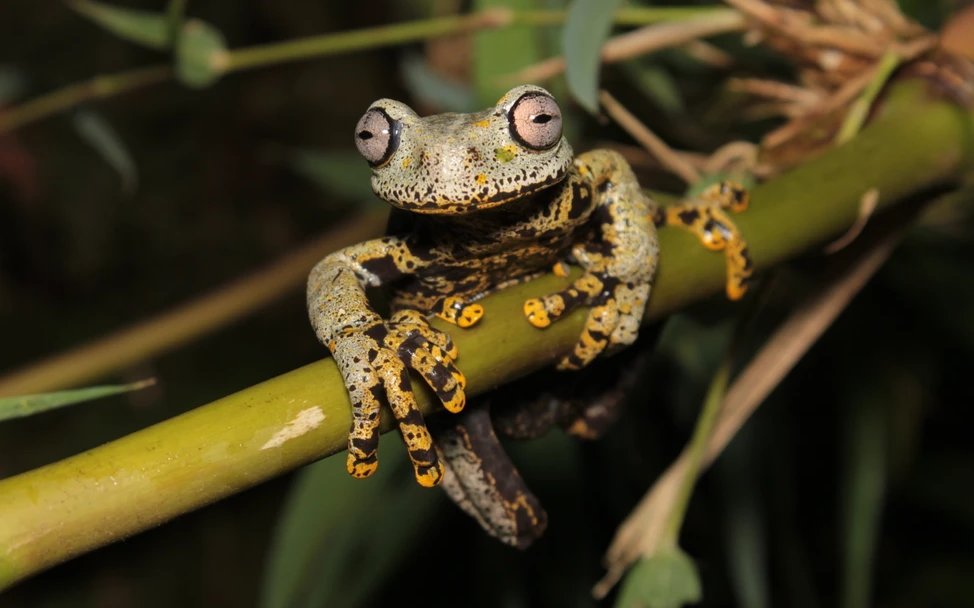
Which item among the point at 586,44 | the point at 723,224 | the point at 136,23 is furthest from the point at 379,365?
the point at 136,23

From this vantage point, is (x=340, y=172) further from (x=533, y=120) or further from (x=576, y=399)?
(x=533, y=120)

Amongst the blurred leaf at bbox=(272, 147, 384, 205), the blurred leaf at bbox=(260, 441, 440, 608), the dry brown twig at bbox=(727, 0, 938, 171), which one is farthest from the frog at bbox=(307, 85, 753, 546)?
the blurred leaf at bbox=(272, 147, 384, 205)

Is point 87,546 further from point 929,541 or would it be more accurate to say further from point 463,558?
point 929,541

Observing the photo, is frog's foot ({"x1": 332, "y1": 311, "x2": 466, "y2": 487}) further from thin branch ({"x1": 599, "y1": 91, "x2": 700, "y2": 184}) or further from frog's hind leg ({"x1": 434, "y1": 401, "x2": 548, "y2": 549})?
thin branch ({"x1": 599, "y1": 91, "x2": 700, "y2": 184})

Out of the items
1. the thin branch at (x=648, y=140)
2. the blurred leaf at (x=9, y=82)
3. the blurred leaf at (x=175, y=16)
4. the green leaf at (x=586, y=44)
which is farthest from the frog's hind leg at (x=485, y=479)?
the blurred leaf at (x=9, y=82)

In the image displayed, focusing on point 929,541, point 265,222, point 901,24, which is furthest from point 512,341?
point 265,222
